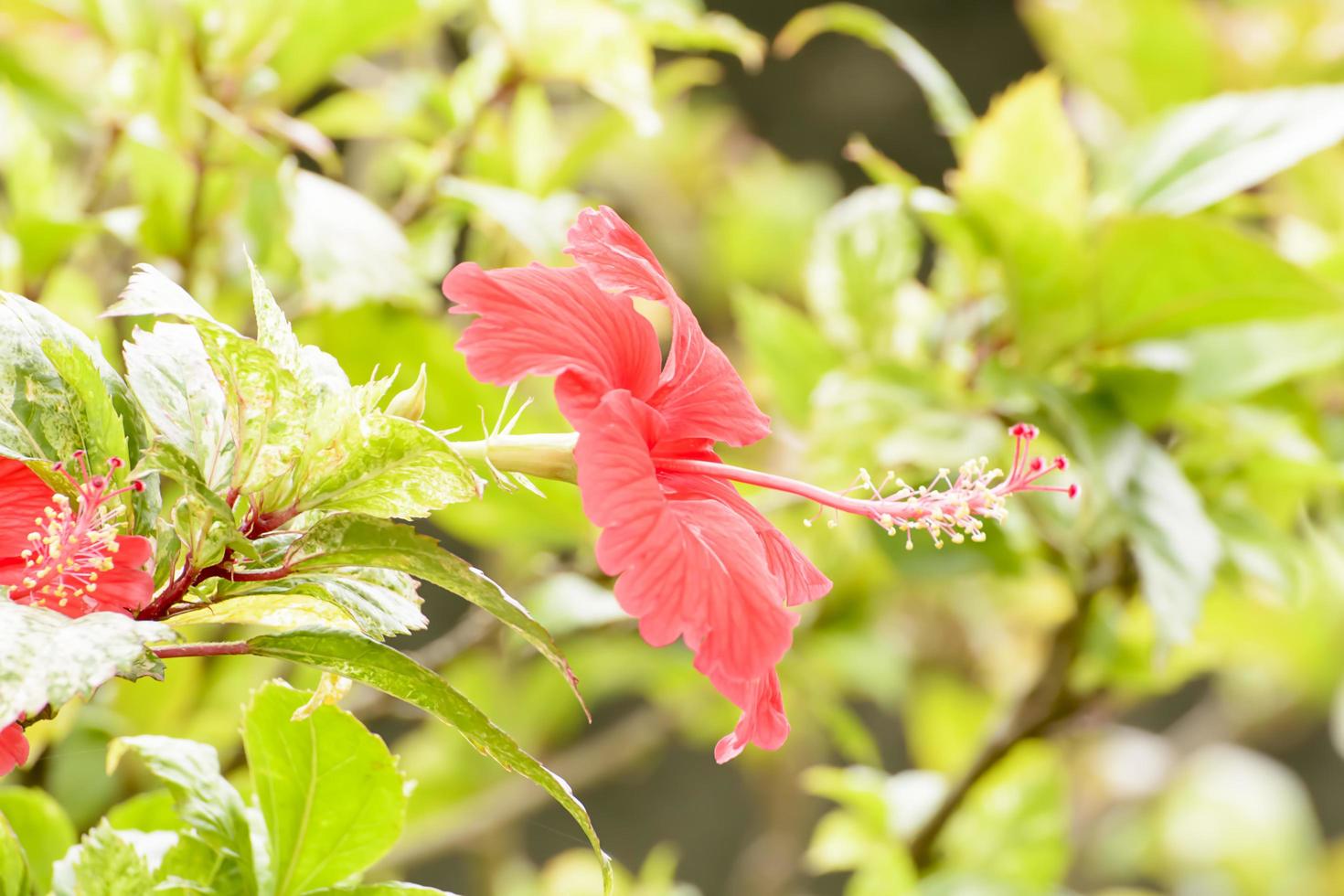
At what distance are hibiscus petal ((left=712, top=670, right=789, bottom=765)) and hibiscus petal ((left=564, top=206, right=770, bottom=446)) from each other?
7cm

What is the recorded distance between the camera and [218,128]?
549 mm

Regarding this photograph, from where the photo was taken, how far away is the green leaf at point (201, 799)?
344mm

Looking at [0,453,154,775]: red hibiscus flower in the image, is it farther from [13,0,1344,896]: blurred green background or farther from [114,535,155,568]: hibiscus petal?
[13,0,1344,896]: blurred green background

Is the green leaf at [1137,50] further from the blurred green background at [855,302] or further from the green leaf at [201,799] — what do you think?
→ the green leaf at [201,799]

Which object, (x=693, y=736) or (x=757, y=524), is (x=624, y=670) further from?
(x=757, y=524)

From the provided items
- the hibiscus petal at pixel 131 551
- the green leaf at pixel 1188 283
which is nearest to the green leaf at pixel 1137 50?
the green leaf at pixel 1188 283

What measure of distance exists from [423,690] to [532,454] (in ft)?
0.20

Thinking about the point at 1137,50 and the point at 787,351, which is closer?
the point at 787,351

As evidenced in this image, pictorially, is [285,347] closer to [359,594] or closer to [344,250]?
[359,594]

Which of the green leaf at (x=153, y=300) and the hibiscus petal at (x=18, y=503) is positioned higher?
the green leaf at (x=153, y=300)

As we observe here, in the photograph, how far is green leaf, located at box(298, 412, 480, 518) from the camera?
0.91 feet

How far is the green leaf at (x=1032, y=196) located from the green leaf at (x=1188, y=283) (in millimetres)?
18

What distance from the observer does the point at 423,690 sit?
284mm

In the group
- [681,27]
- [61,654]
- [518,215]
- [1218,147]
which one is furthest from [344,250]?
[1218,147]
